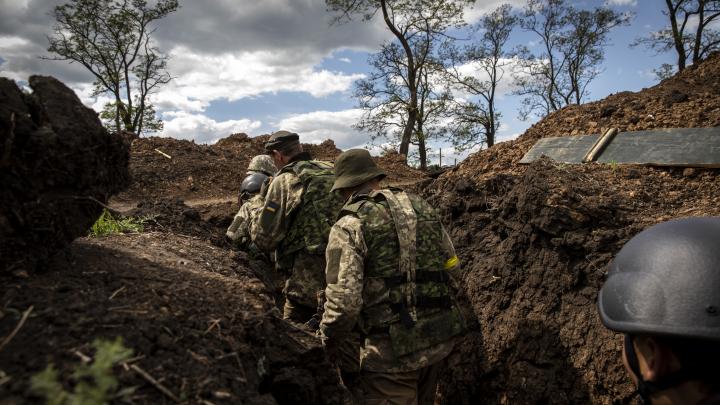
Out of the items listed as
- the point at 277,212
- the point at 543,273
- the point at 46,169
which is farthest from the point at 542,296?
the point at 46,169

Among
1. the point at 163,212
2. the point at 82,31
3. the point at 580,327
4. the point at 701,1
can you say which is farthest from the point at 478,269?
the point at 82,31

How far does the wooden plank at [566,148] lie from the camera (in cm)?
863

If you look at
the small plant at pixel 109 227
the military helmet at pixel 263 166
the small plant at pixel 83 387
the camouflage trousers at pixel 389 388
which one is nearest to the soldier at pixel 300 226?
the small plant at pixel 109 227

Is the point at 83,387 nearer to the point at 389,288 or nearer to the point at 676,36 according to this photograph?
the point at 389,288

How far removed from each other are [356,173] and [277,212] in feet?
4.02

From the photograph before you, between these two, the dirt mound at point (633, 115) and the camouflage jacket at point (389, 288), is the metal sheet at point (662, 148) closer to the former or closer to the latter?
the dirt mound at point (633, 115)

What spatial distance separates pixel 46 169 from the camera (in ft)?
5.91

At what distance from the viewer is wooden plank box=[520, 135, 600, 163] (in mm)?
8633

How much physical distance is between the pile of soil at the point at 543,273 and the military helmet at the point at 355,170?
77.2 inches

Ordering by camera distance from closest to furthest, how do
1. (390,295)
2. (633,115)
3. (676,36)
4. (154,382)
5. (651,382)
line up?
→ (154,382)
(651,382)
(390,295)
(633,115)
(676,36)

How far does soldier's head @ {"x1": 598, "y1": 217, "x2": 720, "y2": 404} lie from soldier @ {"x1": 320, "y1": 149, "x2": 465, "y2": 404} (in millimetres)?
1449

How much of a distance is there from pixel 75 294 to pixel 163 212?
324cm

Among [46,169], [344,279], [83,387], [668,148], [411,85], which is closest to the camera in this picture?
[83,387]

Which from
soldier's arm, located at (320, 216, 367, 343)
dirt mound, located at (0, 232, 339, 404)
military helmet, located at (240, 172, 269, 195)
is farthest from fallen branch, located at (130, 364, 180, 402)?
military helmet, located at (240, 172, 269, 195)
